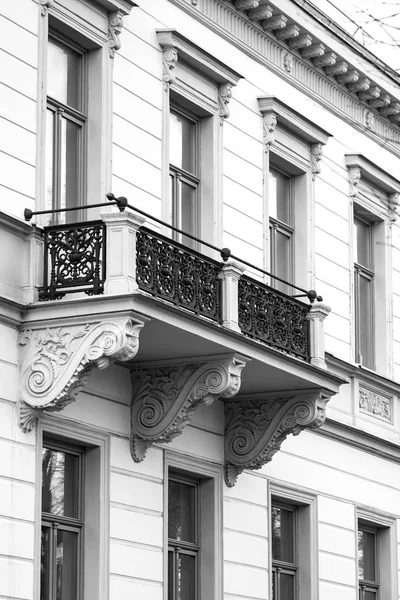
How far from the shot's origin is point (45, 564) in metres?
15.7

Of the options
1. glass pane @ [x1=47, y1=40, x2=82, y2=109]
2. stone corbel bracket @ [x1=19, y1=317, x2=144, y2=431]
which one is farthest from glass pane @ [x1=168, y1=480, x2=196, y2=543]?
glass pane @ [x1=47, y1=40, x2=82, y2=109]

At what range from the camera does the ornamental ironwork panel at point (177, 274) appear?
15383 millimetres

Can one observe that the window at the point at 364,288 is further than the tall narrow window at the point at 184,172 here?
Yes

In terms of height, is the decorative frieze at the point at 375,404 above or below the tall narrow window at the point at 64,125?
below

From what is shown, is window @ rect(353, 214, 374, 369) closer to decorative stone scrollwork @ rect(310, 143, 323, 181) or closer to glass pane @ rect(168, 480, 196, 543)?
decorative stone scrollwork @ rect(310, 143, 323, 181)

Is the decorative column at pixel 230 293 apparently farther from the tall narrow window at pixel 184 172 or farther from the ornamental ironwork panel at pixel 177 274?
the tall narrow window at pixel 184 172

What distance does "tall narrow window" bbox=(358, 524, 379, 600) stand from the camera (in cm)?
2247

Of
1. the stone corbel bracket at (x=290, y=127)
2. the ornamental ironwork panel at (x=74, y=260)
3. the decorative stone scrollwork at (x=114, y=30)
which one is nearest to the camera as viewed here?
the ornamental ironwork panel at (x=74, y=260)

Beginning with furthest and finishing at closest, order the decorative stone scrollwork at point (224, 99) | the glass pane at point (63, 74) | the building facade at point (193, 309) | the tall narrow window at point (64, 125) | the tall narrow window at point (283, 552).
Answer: the tall narrow window at point (283, 552), the decorative stone scrollwork at point (224, 99), the glass pane at point (63, 74), the tall narrow window at point (64, 125), the building facade at point (193, 309)

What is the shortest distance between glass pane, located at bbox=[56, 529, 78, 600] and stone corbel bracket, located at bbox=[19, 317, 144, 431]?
1600mm

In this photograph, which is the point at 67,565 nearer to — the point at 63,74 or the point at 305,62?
the point at 63,74

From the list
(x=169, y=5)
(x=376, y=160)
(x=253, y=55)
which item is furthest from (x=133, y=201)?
(x=376, y=160)

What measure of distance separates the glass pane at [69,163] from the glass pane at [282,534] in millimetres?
5843

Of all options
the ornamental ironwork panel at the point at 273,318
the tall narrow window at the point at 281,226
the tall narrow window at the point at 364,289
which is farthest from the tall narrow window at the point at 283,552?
the tall narrow window at the point at 364,289
